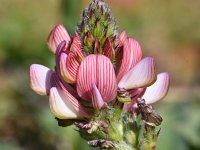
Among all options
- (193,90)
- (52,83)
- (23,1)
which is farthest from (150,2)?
(52,83)

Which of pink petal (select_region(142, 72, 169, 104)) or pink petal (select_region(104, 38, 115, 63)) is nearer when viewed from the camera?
pink petal (select_region(104, 38, 115, 63))

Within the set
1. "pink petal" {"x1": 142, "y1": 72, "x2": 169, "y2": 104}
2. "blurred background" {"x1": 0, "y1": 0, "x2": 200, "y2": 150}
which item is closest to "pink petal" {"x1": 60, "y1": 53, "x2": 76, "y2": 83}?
"pink petal" {"x1": 142, "y1": 72, "x2": 169, "y2": 104}

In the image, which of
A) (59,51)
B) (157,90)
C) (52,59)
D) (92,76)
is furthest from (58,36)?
(52,59)

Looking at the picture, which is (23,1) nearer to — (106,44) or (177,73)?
(177,73)

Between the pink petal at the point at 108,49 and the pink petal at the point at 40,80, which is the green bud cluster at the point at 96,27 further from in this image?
the pink petal at the point at 40,80

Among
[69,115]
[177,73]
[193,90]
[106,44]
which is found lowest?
[177,73]

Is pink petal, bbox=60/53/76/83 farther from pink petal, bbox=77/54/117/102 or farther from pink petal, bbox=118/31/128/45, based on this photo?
pink petal, bbox=118/31/128/45

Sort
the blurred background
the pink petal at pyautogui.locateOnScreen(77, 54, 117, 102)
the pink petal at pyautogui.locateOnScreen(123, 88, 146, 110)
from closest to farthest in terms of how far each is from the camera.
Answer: the pink petal at pyautogui.locateOnScreen(77, 54, 117, 102) < the pink petal at pyautogui.locateOnScreen(123, 88, 146, 110) < the blurred background
